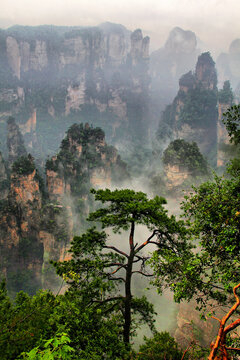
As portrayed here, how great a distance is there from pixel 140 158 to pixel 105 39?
6302cm

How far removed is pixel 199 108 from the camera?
195 feet

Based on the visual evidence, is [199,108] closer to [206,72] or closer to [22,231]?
[206,72]

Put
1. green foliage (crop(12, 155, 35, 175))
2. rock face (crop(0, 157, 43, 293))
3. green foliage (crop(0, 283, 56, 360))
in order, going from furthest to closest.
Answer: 1. green foliage (crop(12, 155, 35, 175))
2. rock face (crop(0, 157, 43, 293))
3. green foliage (crop(0, 283, 56, 360))

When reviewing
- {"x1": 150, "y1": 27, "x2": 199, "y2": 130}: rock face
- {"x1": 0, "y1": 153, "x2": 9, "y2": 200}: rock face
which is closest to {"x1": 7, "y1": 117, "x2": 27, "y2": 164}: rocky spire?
{"x1": 0, "y1": 153, "x2": 9, "y2": 200}: rock face

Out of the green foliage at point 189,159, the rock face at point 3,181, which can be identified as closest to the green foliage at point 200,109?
the green foliage at point 189,159

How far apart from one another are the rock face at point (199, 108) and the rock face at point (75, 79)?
31018 mm

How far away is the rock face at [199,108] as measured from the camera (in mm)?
59188

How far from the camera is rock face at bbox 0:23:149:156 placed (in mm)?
86312

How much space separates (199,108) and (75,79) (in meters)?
55.4

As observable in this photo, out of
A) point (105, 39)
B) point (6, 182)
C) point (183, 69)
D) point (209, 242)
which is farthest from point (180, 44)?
point (209, 242)

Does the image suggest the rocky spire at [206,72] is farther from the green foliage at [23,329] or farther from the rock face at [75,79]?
the green foliage at [23,329]

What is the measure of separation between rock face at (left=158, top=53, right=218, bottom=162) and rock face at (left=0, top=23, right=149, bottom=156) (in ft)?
102

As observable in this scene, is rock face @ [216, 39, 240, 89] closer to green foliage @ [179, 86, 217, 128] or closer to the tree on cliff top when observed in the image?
green foliage @ [179, 86, 217, 128]

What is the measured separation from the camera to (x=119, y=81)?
93.9 metres
